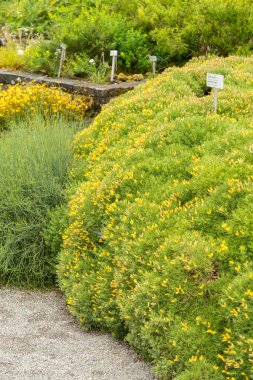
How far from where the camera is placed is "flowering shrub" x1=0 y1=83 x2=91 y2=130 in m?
8.98

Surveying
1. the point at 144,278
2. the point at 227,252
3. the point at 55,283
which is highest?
the point at 227,252

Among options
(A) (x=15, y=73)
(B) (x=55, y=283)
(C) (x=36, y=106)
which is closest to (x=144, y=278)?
(B) (x=55, y=283)

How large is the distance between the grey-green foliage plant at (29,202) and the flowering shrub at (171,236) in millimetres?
291

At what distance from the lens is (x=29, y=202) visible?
6434mm

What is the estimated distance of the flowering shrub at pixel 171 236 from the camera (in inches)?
162

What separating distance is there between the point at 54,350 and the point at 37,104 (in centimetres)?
497

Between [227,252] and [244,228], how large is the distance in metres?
0.19

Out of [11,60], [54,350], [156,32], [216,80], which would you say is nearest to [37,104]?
[156,32]

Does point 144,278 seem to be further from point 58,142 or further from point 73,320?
point 58,142

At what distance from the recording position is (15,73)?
11133 millimetres

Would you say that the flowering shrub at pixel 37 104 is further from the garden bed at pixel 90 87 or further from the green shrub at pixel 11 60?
the green shrub at pixel 11 60

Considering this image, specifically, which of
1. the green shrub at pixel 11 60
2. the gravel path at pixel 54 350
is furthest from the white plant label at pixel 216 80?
the green shrub at pixel 11 60

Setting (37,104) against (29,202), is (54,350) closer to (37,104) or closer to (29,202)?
(29,202)

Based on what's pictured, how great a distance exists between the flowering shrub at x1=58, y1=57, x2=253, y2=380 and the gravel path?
5.5 inches
